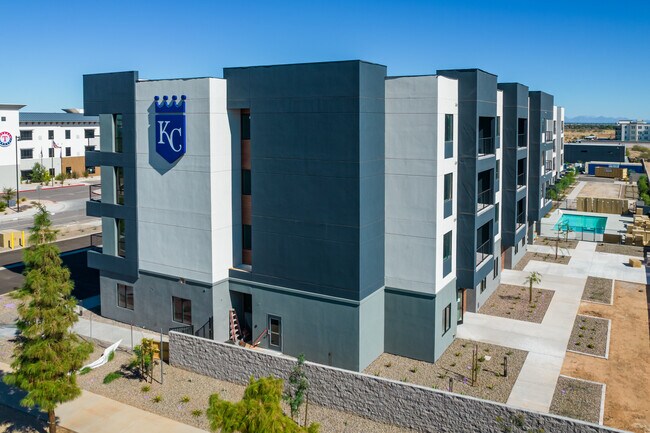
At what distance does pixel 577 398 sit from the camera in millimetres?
23297

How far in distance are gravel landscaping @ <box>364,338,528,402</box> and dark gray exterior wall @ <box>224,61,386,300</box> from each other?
3.57 metres

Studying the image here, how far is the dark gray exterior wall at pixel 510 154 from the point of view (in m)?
37.9

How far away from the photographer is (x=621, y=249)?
2008 inches

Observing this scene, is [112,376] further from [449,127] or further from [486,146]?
[486,146]

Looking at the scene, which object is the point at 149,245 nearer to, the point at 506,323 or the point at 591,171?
the point at 506,323

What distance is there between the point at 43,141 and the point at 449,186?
86949 millimetres

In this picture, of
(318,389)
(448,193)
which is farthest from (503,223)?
(318,389)

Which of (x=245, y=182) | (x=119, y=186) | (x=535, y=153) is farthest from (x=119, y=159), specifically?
(x=535, y=153)

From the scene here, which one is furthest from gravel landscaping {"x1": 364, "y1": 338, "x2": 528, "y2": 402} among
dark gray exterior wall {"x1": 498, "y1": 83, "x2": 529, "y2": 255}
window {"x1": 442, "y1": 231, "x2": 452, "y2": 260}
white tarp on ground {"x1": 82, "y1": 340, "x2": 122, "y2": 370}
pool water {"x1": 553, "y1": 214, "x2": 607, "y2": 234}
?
pool water {"x1": 553, "y1": 214, "x2": 607, "y2": 234}

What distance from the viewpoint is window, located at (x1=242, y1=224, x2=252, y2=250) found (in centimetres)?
2919

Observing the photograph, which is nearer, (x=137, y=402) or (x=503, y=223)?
(x=137, y=402)

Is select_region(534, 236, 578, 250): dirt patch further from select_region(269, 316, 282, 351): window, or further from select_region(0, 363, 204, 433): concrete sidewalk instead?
select_region(0, 363, 204, 433): concrete sidewalk

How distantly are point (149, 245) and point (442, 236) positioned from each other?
48.9ft

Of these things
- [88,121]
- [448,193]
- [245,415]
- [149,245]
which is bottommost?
[245,415]
